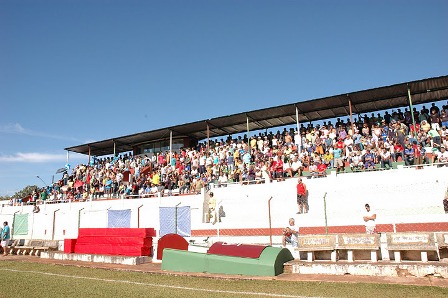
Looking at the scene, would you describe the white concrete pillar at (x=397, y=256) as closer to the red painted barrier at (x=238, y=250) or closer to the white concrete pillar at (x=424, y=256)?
the white concrete pillar at (x=424, y=256)

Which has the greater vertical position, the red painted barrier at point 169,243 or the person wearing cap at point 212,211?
the person wearing cap at point 212,211

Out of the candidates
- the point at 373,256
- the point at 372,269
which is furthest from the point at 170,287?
the point at 373,256

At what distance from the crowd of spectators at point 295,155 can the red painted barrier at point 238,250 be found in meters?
8.21

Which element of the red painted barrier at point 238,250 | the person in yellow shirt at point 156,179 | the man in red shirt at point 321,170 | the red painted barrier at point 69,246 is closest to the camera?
the red painted barrier at point 238,250

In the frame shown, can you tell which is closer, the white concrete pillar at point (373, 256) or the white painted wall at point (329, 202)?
the white concrete pillar at point (373, 256)

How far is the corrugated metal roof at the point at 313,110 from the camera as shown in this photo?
2264 cm

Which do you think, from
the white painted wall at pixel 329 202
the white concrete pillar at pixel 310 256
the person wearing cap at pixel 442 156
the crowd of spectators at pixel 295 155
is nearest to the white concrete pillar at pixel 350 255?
the white concrete pillar at pixel 310 256

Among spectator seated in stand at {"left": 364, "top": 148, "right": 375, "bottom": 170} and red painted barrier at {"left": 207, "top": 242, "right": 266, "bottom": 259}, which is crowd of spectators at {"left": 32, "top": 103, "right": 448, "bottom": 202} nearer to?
spectator seated in stand at {"left": 364, "top": 148, "right": 375, "bottom": 170}

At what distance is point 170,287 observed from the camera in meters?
9.70

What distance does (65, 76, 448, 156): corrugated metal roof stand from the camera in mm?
22641

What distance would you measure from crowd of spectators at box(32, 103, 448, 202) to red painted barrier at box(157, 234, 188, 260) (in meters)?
6.67

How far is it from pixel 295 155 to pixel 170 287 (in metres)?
13.8

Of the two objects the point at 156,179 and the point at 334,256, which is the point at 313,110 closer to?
the point at 156,179

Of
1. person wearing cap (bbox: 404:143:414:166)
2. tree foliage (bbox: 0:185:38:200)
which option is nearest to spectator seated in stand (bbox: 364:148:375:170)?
person wearing cap (bbox: 404:143:414:166)
